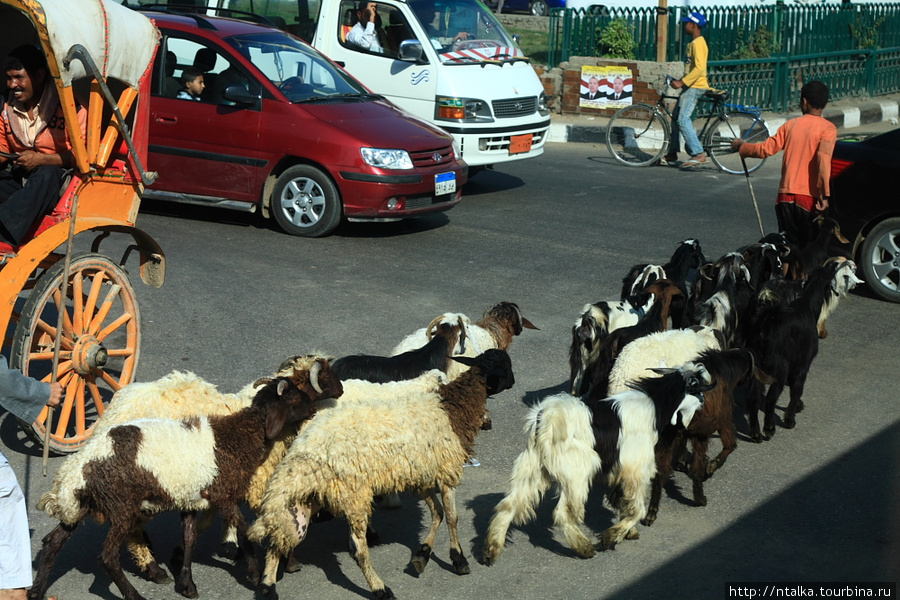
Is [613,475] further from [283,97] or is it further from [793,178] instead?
[283,97]

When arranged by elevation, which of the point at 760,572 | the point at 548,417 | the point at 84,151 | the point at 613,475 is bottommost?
the point at 760,572

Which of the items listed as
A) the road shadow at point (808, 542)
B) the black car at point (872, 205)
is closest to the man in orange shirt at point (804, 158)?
the black car at point (872, 205)

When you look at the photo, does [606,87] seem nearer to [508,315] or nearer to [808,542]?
[508,315]

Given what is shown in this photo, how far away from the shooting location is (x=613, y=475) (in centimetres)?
520

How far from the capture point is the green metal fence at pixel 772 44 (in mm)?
18938

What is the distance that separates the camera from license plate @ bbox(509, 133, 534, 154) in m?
13.7

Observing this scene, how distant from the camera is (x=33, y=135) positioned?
661cm

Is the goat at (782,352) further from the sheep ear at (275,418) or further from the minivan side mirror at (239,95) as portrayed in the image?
the minivan side mirror at (239,95)

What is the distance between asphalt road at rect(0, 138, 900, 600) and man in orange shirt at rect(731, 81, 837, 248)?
1.02 metres

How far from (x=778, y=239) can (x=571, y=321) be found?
6.14 feet

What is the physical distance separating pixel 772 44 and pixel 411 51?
9.86m

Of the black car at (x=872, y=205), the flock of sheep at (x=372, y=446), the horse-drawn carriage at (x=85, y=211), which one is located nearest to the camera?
the flock of sheep at (x=372, y=446)

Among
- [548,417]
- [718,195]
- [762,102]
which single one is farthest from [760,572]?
[762,102]

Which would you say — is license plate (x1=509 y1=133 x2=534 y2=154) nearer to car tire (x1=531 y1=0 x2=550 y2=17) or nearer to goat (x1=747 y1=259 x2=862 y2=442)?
goat (x1=747 y1=259 x2=862 y2=442)
